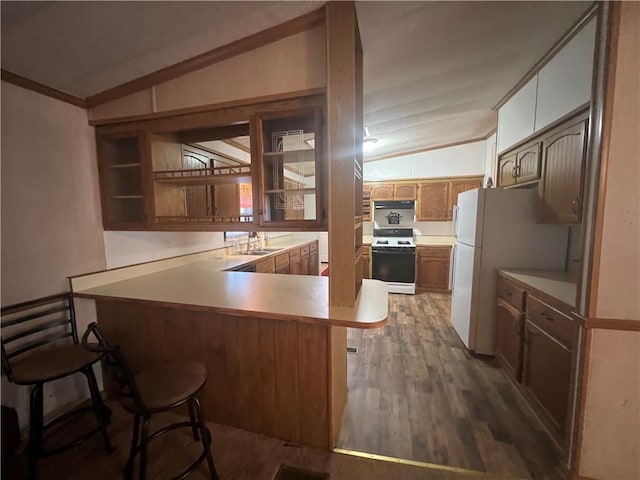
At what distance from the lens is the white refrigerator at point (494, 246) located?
2.46 meters

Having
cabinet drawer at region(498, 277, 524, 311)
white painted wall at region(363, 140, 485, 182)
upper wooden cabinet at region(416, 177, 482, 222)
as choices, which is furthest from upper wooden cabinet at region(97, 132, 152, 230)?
upper wooden cabinet at region(416, 177, 482, 222)

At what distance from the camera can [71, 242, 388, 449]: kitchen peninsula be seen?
152 cm

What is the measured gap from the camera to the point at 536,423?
1.83 metres

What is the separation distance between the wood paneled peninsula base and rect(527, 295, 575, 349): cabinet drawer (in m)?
1.02

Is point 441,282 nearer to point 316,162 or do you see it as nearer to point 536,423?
point 536,423

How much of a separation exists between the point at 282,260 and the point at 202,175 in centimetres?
215

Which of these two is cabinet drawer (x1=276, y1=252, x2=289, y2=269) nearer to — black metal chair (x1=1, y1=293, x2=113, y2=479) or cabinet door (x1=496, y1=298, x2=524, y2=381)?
black metal chair (x1=1, y1=293, x2=113, y2=479)

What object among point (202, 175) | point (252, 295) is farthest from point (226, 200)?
point (252, 295)

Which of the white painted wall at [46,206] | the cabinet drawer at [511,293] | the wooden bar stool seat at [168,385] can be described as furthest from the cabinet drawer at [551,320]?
the white painted wall at [46,206]

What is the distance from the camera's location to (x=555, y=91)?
2094 mm

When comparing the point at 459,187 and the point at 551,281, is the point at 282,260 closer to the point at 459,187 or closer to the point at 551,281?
the point at 551,281

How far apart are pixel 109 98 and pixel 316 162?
1.60 m

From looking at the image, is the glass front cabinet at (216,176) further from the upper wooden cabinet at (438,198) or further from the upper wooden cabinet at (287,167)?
the upper wooden cabinet at (438,198)

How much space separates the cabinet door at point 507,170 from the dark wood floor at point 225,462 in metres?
2.69
